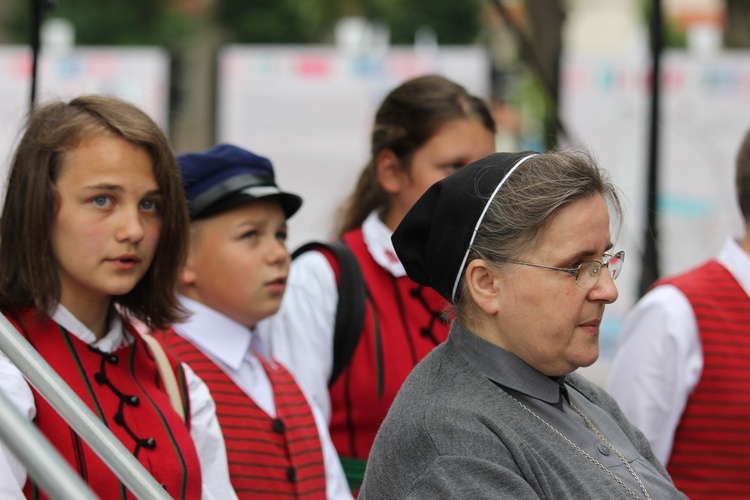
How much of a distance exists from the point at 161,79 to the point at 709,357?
4.46 m

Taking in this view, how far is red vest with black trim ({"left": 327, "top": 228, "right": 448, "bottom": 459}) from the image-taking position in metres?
2.99

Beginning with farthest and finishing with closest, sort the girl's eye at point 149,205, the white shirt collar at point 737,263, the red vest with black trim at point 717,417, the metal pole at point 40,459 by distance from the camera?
1. the white shirt collar at point 737,263
2. the red vest with black trim at point 717,417
3. the girl's eye at point 149,205
4. the metal pole at point 40,459

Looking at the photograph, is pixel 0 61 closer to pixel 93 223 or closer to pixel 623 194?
pixel 93 223

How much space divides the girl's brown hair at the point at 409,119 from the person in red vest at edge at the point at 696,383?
73 centimetres

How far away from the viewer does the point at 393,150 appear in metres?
3.26

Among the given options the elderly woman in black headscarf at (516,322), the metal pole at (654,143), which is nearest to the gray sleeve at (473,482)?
the elderly woman in black headscarf at (516,322)

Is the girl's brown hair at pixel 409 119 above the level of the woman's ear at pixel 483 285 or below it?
above

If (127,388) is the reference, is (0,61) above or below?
above

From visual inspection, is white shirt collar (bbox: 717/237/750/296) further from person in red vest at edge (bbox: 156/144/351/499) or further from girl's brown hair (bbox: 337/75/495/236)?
person in red vest at edge (bbox: 156/144/351/499)

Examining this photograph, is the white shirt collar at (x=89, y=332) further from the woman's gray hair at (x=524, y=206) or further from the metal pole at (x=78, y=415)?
the woman's gray hair at (x=524, y=206)

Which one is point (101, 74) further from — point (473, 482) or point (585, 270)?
point (473, 482)

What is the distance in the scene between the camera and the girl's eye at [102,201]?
238 centimetres

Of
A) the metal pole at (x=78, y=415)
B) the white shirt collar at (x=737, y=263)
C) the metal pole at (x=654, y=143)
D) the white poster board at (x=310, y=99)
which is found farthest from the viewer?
the white poster board at (x=310, y=99)

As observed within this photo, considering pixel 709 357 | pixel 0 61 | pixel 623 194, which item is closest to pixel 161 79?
pixel 0 61
